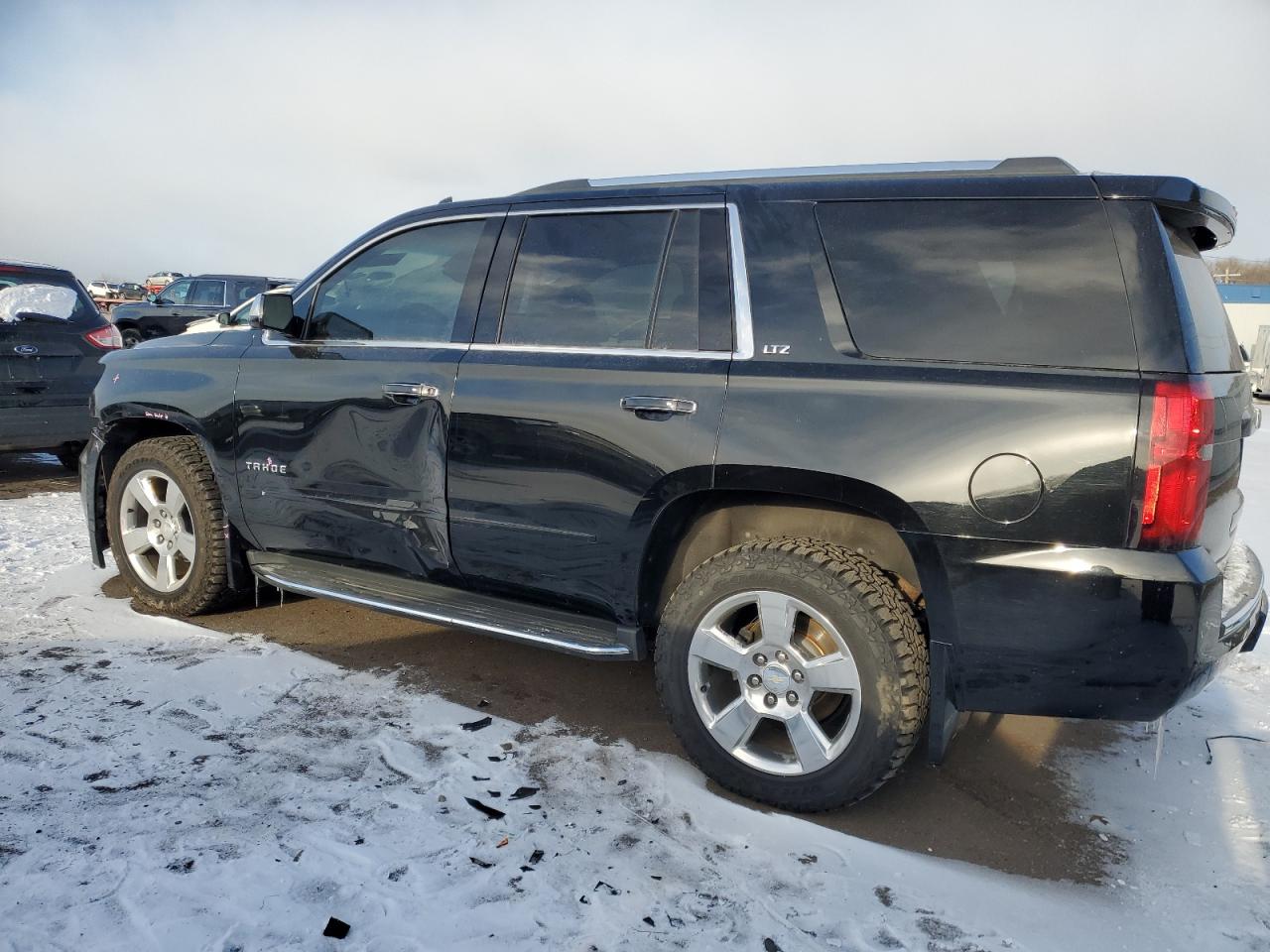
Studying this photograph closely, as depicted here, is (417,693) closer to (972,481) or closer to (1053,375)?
(972,481)

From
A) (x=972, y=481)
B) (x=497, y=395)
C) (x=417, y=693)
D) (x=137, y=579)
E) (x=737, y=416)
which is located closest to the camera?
(x=972, y=481)

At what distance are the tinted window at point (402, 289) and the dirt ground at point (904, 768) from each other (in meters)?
1.41

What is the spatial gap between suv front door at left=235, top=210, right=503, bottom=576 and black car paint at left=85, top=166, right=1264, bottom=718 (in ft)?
0.04

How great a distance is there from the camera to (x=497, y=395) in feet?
10.9

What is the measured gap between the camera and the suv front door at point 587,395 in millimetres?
3023

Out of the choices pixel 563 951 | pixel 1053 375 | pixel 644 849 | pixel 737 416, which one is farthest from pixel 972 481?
pixel 563 951

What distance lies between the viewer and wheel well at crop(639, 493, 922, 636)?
2.96 metres

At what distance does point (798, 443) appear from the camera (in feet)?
9.11

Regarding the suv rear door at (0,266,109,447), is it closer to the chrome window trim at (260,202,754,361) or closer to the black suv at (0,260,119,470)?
the black suv at (0,260,119,470)

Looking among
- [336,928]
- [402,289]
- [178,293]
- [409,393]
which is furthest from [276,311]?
[178,293]

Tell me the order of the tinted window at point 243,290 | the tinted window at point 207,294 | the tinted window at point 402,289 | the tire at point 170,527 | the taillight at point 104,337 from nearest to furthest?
the tinted window at point 402,289 → the tire at point 170,527 → the taillight at point 104,337 → the tinted window at point 243,290 → the tinted window at point 207,294

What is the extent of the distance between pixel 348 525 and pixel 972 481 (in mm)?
2462

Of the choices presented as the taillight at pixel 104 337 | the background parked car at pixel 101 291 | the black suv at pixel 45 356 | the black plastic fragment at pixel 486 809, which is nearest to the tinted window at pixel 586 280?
the black plastic fragment at pixel 486 809

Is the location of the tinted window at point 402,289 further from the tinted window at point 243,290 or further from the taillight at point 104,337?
the tinted window at point 243,290
